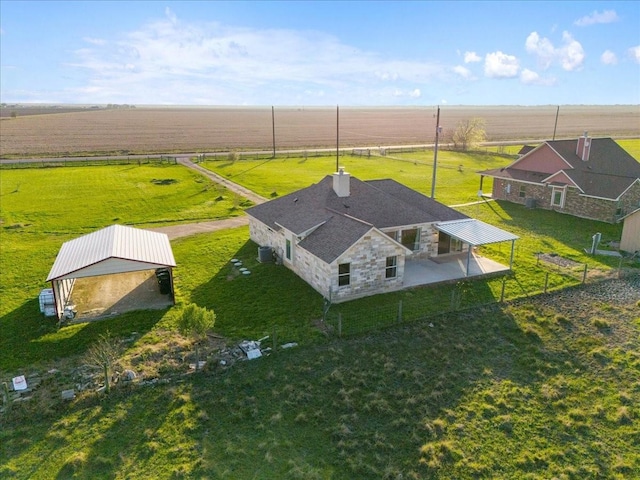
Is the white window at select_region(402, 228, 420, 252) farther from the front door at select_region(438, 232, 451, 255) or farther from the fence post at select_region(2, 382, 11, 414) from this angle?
the fence post at select_region(2, 382, 11, 414)

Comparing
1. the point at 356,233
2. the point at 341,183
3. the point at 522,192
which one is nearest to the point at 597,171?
the point at 522,192

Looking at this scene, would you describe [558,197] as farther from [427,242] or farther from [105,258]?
[105,258]

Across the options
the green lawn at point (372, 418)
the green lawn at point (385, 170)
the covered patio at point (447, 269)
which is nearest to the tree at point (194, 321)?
the green lawn at point (372, 418)

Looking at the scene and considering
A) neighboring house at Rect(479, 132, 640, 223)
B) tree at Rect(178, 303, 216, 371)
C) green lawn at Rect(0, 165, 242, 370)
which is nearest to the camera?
tree at Rect(178, 303, 216, 371)

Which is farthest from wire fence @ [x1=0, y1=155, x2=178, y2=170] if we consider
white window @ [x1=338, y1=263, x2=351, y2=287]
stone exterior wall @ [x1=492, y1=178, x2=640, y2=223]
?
white window @ [x1=338, y1=263, x2=351, y2=287]

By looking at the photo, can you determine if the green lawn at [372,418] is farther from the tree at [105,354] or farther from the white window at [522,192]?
the white window at [522,192]

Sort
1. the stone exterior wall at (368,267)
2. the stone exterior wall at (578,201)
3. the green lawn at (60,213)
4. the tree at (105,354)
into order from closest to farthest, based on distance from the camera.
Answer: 1. the tree at (105,354)
2. the green lawn at (60,213)
3. the stone exterior wall at (368,267)
4. the stone exterior wall at (578,201)
